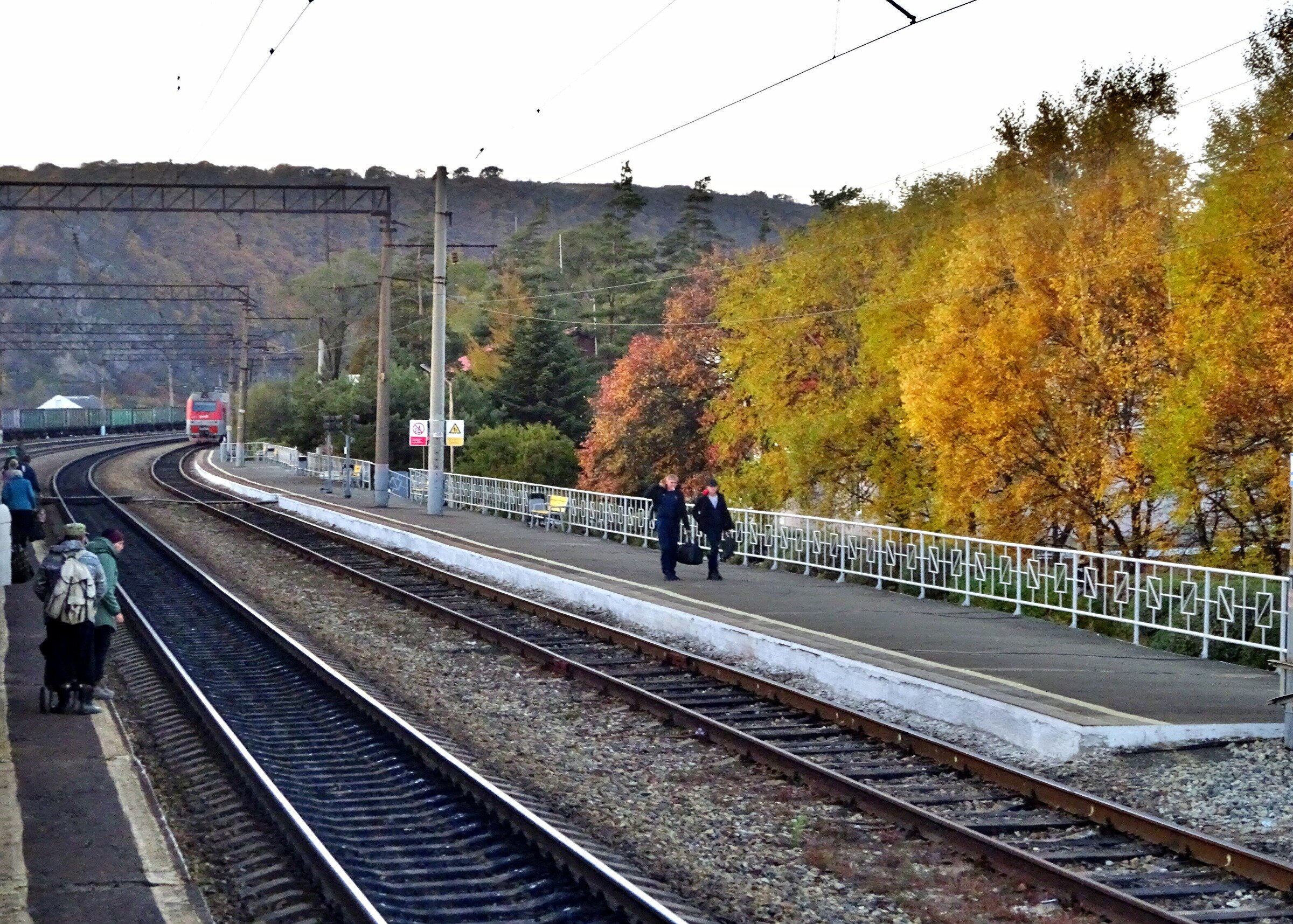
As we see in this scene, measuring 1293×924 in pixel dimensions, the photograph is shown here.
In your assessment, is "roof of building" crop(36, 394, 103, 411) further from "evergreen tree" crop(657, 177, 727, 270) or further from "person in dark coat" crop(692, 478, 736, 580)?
"person in dark coat" crop(692, 478, 736, 580)

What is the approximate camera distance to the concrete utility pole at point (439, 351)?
3456 centimetres

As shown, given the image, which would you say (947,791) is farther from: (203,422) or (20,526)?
(203,422)

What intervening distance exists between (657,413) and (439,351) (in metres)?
21.6

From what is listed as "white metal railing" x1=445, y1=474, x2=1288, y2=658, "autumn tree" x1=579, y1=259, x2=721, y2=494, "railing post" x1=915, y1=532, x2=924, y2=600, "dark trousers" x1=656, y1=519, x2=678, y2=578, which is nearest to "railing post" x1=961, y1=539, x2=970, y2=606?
"white metal railing" x1=445, y1=474, x2=1288, y2=658

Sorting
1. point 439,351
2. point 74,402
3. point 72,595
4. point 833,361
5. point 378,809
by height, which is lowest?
point 378,809

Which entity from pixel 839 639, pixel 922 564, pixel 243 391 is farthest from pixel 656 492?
pixel 243 391

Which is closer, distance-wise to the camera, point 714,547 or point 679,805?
point 679,805

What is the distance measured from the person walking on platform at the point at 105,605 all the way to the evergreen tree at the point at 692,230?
98.6 meters

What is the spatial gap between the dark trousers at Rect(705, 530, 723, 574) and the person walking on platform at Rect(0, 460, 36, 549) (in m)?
11.8

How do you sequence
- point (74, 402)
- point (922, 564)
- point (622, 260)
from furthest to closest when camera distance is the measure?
point (74, 402), point (622, 260), point (922, 564)

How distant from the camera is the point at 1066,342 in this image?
34250 mm

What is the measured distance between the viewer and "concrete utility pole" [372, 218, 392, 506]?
39.2 m

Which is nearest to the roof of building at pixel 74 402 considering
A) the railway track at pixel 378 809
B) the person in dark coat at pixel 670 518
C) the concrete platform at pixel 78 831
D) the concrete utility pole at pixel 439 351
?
the concrete utility pole at pixel 439 351

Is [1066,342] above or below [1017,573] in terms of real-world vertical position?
above
